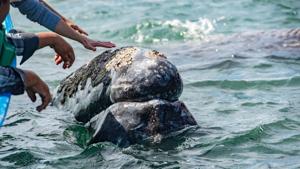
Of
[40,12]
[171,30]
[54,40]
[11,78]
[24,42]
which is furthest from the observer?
[171,30]

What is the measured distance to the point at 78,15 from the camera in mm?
13922

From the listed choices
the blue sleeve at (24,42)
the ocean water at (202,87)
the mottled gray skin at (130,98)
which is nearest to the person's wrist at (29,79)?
the blue sleeve at (24,42)

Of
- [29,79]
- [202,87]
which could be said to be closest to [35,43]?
[29,79]

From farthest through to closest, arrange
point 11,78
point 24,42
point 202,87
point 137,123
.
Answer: point 202,87 → point 137,123 → point 24,42 → point 11,78

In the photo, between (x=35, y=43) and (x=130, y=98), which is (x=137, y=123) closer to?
(x=130, y=98)

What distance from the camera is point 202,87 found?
28.8ft

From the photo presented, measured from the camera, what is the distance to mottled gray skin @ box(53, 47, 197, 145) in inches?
254

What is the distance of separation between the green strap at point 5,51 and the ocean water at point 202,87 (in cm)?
85

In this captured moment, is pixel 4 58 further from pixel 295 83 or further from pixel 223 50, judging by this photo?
pixel 223 50

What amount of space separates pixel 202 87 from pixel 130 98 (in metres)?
2.29

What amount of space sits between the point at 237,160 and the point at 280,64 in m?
3.91

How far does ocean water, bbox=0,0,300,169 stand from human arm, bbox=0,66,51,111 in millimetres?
655

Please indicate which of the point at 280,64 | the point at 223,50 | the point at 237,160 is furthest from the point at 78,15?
the point at 237,160

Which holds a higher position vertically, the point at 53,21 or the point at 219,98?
the point at 53,21
